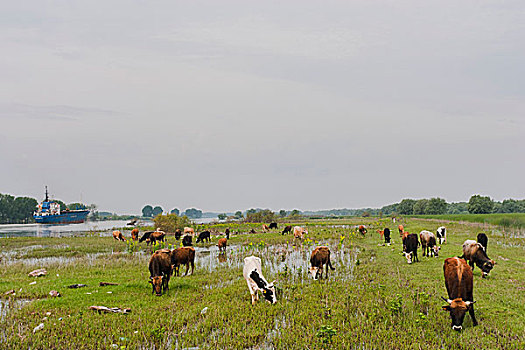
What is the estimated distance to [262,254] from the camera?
74.9 ft

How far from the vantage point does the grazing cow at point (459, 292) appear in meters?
7.78

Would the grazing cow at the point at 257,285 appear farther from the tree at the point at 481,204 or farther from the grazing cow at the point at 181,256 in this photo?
the tree at the point at 481,204

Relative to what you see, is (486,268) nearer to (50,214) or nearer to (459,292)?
(459,292)

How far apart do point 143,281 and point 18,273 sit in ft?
27.5

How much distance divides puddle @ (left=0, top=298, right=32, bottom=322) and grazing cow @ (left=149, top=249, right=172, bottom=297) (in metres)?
4.26

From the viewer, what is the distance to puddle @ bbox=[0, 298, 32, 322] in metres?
9.99

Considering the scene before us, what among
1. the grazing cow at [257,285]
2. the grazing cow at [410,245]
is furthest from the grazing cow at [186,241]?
the grazing cow at [410,245]

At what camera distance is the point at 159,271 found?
12.4 m

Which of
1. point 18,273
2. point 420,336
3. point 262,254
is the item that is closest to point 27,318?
point 18,273

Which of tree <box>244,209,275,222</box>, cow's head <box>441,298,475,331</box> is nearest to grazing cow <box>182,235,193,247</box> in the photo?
cow's head <box>441,298,475,331</box>

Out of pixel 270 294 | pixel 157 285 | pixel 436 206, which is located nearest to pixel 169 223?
pixel 157 285

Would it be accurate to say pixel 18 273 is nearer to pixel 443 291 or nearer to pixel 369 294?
pixel 369 294

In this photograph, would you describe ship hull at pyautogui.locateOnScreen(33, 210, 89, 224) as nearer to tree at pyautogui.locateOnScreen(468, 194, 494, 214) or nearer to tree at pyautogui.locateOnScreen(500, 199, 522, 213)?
tree at pyautogui.locateOnScreen(468, 194, 494, 214)

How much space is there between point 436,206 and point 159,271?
100 m
